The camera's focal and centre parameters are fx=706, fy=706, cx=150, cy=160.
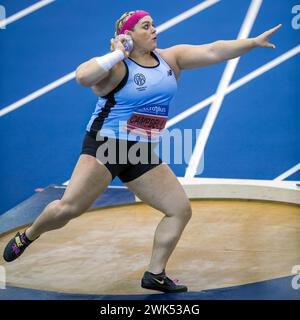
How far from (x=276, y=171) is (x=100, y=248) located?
2.66 m

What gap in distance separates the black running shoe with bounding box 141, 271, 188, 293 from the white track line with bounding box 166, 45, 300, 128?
327 cm

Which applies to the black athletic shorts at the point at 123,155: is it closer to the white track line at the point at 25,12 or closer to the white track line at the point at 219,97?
the white track line at the point at 219,97

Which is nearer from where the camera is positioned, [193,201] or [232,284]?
[232,284]

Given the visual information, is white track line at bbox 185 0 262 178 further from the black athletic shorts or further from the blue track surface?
the black athletic shorts

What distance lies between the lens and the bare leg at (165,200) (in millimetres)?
4176

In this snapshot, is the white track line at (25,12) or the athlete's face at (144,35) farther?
the white track line at (25,12)

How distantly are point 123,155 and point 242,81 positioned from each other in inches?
137

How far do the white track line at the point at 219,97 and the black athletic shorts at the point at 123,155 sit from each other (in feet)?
10.1

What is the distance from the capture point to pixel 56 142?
748 cm

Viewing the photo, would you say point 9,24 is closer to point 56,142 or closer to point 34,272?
point 56,142

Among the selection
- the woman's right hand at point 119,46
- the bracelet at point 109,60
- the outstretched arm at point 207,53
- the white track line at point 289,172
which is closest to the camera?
the bracelet at point 109,60

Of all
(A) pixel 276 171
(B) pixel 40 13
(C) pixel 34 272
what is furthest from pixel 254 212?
(B) pixel 40 13

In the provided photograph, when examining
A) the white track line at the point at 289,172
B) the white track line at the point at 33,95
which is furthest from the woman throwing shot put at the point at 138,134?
the white track line at the point at 33,95

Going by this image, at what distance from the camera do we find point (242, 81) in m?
7.31
